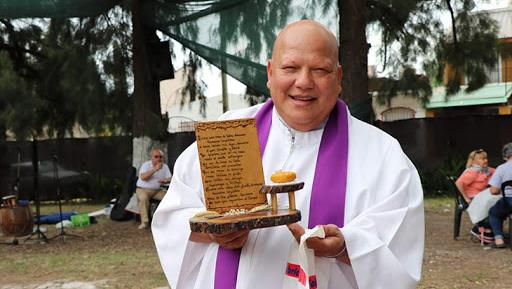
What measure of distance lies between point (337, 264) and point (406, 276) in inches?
8.7

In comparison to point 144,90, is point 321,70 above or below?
below

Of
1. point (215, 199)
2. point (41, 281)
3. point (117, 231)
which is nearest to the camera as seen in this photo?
point (215, 199)

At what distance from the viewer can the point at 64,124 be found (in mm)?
15156

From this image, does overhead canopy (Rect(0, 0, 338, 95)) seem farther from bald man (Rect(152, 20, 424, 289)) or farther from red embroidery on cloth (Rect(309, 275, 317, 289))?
red embroidery on cloth (Rect(309, 275, 317, 289))

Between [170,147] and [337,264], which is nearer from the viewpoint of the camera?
[337,264]

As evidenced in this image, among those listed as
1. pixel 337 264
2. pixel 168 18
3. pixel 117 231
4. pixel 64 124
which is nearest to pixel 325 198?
pixel 337 264

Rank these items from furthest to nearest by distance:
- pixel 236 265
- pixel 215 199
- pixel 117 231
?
pixel 117 231, pixel 236 265, pixel 215 199

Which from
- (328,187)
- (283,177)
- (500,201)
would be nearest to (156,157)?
(500,201)

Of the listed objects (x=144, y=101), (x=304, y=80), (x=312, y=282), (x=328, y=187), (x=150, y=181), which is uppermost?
(x=144, y=101)

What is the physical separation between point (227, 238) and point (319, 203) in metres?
0.34

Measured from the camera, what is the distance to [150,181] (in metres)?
10.7

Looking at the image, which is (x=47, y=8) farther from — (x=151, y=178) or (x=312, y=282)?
(x=312, y=282)

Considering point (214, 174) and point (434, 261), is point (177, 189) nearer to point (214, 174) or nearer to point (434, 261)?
point (214, 174)

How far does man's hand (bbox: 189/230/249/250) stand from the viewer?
1939 millimetres
